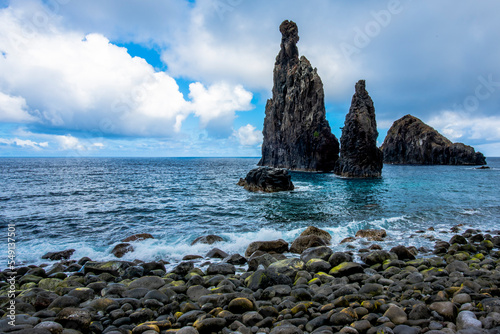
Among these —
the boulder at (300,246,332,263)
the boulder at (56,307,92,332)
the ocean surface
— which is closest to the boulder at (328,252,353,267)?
the boulder at (300,246,332,263)

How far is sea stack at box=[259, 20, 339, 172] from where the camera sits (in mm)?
83750

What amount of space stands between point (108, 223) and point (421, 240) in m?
22.3

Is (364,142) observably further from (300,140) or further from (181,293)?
(181,293)

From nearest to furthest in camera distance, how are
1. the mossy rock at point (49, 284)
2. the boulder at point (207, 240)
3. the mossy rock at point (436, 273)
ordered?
the mossy rock at point (436, 273) < the mossy rock at point (49, 284) < the boulder at point (207, 240)

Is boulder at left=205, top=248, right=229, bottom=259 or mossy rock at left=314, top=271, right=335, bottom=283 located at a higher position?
mossy rock at left=314, top=271, right=335, bottom=283

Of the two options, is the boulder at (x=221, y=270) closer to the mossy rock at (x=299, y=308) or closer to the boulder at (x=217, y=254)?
the boulder at (x=217, y=254)

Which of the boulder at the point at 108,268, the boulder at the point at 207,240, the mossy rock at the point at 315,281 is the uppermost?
the mossy rock at the point at 315,281

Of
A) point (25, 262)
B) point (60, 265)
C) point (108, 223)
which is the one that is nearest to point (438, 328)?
point (60, 265)

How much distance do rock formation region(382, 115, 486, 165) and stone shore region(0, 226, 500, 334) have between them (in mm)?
145391

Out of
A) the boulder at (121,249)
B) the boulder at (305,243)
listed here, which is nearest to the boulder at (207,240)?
the boulder at (121,249)

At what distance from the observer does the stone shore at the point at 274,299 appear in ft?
18.3

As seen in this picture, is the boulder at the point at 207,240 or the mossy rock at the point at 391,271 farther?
the boulder at the point at 207,240

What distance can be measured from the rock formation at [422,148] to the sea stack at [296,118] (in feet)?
251

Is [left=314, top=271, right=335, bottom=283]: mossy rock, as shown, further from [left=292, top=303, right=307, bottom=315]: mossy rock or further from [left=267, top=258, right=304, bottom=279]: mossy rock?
[left=292, top=303, right=307, bottom=315]: mossy rock
